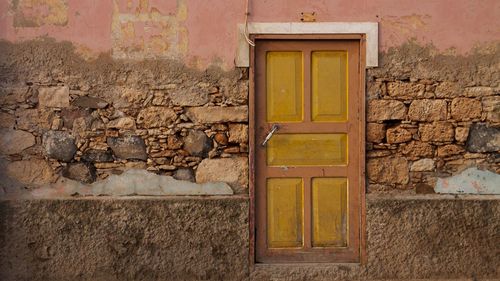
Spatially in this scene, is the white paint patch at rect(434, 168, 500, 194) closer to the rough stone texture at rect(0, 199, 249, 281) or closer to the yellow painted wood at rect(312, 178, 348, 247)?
the yellow painted wood at rect(312, 178, 348, 247)

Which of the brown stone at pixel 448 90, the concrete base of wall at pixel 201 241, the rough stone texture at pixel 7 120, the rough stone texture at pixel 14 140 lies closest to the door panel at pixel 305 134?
the concrete base of wall at pixel 201 241

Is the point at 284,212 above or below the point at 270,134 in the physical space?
below

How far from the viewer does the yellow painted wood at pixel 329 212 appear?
18.5 feet

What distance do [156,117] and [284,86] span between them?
1.07 m

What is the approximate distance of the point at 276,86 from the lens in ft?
18.4

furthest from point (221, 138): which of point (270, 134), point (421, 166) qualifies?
point (421, 166)

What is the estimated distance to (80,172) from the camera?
5.54 meters

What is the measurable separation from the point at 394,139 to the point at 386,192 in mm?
436

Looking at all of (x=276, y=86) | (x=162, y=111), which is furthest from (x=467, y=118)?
(x=162, y=111)

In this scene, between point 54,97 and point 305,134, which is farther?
point 305,134

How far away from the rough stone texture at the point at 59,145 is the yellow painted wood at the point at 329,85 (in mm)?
1968

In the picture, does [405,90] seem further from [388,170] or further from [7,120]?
[7,120]

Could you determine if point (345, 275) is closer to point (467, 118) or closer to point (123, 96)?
point (467, 118)

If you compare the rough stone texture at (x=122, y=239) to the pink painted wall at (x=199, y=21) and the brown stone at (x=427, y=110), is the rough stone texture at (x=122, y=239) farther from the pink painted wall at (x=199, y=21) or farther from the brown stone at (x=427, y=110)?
the brown stone at (x=427, y=110)
